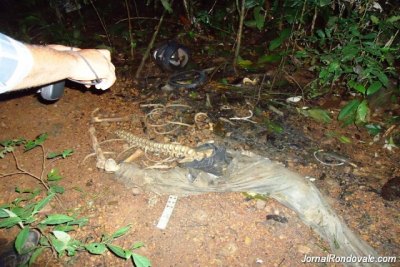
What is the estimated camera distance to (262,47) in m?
4.24

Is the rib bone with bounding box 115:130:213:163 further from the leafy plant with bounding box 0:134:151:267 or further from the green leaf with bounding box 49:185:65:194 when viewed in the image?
the green leaf with bounding box 49:185:65:194

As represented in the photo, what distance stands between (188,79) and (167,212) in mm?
2014

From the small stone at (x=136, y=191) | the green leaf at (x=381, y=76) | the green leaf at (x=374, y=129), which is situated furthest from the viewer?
the green leaf at (x=374, y=129)

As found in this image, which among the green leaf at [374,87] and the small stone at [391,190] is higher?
the green leaf at [374,87]

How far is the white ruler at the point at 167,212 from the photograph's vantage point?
6.97 feet

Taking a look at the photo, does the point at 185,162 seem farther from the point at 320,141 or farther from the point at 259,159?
the point at 320,141

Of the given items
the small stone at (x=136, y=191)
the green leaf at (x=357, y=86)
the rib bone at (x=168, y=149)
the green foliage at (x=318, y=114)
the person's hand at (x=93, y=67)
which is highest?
the person's hand at (x=93, y=67)

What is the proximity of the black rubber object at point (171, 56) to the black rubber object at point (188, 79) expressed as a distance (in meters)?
0.17

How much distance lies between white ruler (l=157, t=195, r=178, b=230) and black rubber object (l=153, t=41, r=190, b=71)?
2.14m

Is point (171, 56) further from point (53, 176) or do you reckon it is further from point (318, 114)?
point (53, 176)

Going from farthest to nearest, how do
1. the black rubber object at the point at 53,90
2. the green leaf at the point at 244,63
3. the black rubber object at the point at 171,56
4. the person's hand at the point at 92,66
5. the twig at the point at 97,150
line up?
1. the green leaf at the point at 244,63
2. the black rubber object at the point at 171,56
3. the twig at the point at 97,150
4. the black rubber object at the point at 53,90
5. the person's hand at the point at 92,66

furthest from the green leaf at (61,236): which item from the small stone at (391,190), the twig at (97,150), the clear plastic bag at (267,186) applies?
the small stone at (391,190)

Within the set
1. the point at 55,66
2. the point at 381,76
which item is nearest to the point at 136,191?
the point at 55,66

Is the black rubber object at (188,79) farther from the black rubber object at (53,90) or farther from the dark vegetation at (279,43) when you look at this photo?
the black rubber object at (53,90)
